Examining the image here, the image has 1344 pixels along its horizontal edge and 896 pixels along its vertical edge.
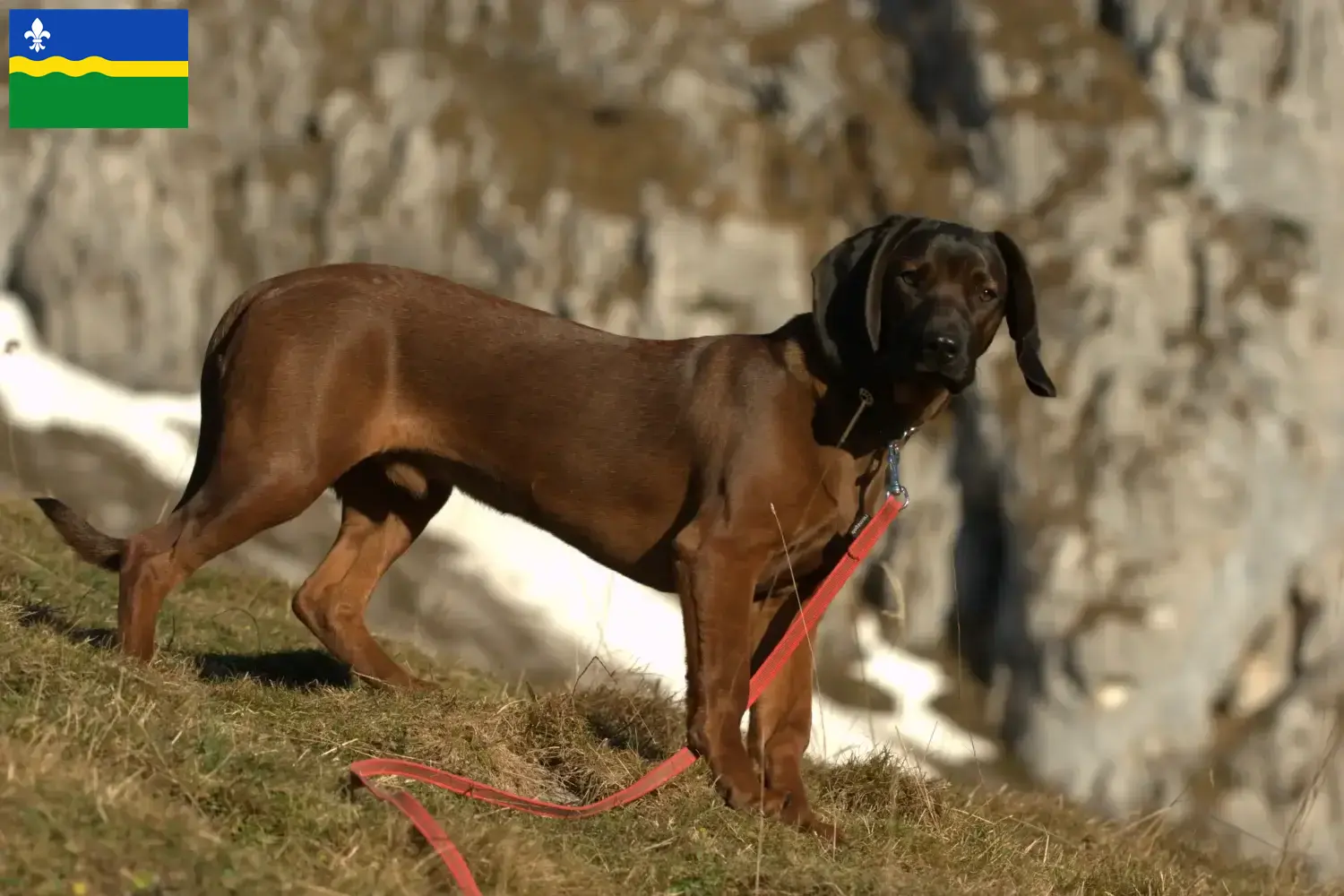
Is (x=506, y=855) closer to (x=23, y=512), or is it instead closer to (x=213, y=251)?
(x=23, y=512)

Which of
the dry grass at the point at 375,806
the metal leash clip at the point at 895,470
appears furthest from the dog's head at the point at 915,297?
the dry grass at the point at 375,806

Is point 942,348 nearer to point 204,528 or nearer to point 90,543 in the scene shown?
point 204,528

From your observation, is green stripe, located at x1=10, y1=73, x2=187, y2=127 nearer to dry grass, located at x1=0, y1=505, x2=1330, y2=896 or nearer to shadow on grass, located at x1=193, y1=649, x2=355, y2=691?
shadow on grass, located at x1=193, y1=649, x2=355, y2=691

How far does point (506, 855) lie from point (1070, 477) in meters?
52.0

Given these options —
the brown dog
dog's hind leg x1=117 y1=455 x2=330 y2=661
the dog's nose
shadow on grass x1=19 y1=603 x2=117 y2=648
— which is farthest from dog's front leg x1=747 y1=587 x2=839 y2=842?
shadow on grass x1=19 y1=603 x2=117 y2=648

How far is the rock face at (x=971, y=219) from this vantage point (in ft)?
170

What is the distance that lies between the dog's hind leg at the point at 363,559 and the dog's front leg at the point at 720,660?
1564 millimetres

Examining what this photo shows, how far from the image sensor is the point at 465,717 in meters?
5.21

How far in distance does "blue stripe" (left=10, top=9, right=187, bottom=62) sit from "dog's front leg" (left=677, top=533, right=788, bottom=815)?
3171 cm

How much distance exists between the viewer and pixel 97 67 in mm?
39500

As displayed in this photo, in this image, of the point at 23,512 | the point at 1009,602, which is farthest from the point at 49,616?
the point at 1009,602

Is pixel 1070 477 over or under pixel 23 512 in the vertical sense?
under

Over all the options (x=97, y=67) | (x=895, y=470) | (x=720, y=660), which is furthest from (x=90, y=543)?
(x=97, y=67)

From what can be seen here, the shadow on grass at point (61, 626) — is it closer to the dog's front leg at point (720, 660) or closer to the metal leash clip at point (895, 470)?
the dog's front leg at point (720, 660)
